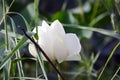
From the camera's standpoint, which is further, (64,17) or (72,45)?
(64,17)

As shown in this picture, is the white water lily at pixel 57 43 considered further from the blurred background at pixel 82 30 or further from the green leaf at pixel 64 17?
the green leaf at pixel 64 17

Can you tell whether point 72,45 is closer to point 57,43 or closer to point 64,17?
point 57,43

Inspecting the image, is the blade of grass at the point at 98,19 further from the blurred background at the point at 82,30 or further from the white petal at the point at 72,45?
the white petal at the point at 72,45

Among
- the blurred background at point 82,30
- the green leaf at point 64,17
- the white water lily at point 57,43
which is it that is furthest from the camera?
the green leaf at point 64,17

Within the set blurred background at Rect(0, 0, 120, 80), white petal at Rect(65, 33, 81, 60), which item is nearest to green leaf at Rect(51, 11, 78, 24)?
blurred background at Rect(0, 0, 120, 80)

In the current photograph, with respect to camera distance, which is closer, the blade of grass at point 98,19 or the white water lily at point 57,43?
the white water lily at point 57,43

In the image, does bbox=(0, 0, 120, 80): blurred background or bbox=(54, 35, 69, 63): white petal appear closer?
bbox=(54, 35, 69, 63): white petal

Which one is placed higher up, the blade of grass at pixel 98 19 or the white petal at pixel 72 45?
the blade of grass at pixel 98 19

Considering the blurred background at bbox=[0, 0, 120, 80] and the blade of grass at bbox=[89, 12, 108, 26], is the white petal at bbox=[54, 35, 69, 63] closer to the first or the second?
the blurred background at bbox=[0, 0, 120, 80]

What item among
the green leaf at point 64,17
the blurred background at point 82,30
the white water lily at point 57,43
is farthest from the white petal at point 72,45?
the green leaf at point 64,17

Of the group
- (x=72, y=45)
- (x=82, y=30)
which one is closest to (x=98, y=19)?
(x=82, y=30)

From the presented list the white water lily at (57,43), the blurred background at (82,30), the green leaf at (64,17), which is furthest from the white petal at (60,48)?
the green leaf at (64,17)

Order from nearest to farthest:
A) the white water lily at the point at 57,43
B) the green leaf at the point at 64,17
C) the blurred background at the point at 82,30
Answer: the white water lily at the point at 57,43 < the blurred background at the point at 82,30 < the green leaf at the point at 64,17
